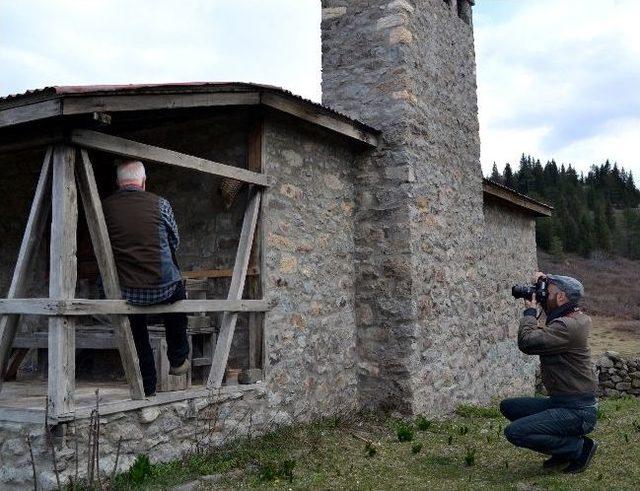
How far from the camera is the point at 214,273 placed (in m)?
6.12

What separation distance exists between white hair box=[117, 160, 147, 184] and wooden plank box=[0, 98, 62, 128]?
862 mm

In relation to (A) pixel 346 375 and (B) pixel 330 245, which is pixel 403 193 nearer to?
(B) pixel 330 245

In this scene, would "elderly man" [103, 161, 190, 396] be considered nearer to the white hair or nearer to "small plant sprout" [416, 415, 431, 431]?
the white hair

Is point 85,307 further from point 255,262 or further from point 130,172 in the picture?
point 255,262

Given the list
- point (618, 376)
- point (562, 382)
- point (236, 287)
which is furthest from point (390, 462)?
point (618, 376)

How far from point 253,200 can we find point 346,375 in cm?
228

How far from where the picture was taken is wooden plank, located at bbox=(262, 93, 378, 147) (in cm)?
573

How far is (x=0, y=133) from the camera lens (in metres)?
4.89

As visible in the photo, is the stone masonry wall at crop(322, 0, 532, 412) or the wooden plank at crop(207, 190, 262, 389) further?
the stone masonry wall at crop(322, 0, 532, 412)

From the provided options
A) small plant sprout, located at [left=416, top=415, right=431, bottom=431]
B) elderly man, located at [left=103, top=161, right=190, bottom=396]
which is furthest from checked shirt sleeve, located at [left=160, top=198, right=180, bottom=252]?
small plant sprout, located at [left=416, top=415, right=431, bottom=431]

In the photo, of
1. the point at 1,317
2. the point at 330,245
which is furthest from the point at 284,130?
the point at 1,317

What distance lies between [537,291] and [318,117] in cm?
265

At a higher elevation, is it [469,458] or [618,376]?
[469,458]

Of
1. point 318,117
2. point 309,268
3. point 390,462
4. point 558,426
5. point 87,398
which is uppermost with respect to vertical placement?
point 318,117
